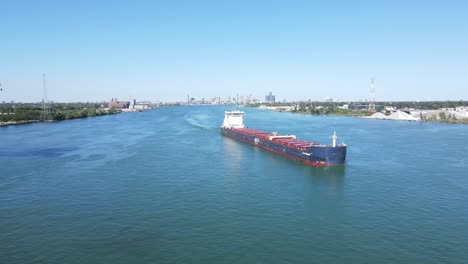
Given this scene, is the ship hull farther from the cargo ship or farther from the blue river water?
the blue river water

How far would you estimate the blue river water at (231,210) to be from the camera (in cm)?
1716

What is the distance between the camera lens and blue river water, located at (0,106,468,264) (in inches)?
675

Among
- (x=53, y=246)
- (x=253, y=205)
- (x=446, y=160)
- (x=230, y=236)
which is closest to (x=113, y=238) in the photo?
(x=53, y=246)

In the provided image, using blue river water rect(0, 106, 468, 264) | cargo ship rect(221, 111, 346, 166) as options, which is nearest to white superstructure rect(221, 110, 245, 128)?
cargo ship rect(221, 111, 346, 166)

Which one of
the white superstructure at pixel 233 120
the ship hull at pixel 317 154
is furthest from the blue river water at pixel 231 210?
the white superstructure at pixel 233 120

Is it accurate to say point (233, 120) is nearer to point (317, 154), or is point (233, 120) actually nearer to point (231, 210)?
point (317, 154)

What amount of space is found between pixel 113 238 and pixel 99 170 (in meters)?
18.2

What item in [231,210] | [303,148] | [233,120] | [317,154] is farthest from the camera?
[233,120]

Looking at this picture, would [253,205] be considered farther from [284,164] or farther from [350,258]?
[284,164]

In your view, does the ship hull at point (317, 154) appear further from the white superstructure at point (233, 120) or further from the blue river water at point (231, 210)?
the white superstructure at point (233, 120)

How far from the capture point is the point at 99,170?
3512 centimetres

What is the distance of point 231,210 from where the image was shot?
2289 centimetres

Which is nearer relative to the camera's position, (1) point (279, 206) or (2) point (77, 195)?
(1) point (279, 206)

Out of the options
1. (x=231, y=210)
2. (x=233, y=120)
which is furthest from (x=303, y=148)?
(x=233, y=120)
